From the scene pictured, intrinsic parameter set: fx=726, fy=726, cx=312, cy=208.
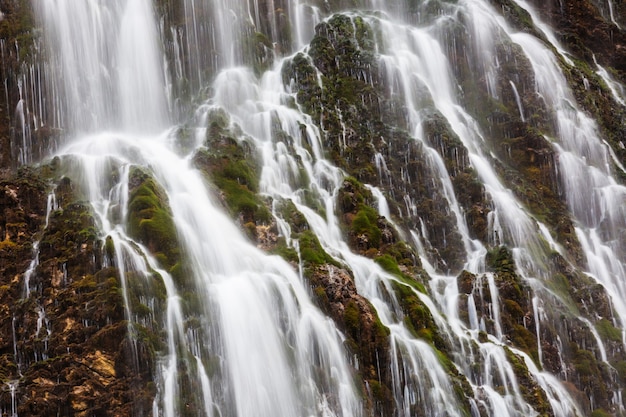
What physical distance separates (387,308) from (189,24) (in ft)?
81.0

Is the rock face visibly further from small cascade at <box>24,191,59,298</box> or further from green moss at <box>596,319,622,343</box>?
green moss at <box>596,319,622,343</box>

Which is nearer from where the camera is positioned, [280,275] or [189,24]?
[280,275]

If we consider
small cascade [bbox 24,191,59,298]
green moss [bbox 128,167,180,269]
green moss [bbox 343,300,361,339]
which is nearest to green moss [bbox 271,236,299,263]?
green moss [bbox 343,300,361,339]

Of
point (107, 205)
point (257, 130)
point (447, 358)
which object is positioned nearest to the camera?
point (447, 358)

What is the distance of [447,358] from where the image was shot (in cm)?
2395

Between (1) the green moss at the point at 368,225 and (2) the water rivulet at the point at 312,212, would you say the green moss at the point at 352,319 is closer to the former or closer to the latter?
(2) the water rivulet at the point at 312,212

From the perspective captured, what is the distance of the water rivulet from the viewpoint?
69.4 ft

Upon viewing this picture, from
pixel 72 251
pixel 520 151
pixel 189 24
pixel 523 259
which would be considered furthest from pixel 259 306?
pixel 189 24

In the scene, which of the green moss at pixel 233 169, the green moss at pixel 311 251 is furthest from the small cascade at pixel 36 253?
the green moss at pixel 311 251

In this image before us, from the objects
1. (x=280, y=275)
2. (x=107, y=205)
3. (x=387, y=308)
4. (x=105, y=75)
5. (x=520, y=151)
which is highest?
(x=105, y=75)

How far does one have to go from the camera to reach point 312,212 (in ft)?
96.8

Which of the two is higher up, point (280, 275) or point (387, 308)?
point (280, 275)

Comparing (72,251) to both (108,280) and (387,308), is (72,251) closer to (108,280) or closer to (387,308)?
(108,280)

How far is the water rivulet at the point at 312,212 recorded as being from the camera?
69.4ft
